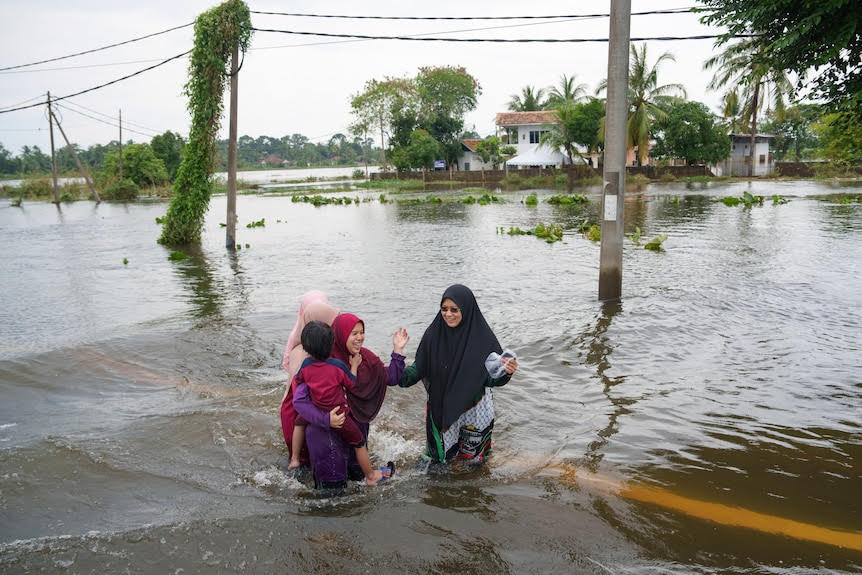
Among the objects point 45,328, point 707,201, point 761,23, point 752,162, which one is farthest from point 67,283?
point 752,162

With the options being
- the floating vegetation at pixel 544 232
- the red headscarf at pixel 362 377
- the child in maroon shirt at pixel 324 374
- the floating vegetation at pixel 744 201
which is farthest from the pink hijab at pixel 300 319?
the floating vegetation at pixel 744 201

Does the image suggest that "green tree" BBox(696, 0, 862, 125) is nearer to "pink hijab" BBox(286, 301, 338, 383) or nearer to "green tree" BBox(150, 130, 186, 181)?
"pink hijab" BBox(286, 301, 338, 383)

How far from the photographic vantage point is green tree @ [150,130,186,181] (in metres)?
59.2

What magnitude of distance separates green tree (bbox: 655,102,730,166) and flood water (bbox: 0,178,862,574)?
3482 centimetres

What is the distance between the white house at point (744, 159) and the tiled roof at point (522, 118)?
1578cm

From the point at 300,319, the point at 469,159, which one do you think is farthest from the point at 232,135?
the point at 469,159

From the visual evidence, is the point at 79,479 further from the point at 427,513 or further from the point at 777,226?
the point at 777,226

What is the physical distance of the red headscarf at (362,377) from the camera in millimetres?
3996

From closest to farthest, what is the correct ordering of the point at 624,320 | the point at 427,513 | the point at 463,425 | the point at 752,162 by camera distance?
the point at 427,513
the point at 463,425
the point at 624,320
the point at 752,162

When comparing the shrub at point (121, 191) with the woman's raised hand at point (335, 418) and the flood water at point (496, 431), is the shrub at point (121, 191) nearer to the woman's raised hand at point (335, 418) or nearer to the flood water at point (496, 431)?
the flood water at point (496, 431)

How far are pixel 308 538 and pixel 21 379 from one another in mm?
5124

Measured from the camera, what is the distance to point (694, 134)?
45.0 m

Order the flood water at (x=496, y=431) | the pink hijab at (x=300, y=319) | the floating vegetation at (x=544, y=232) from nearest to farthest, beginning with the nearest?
the flood water at (x=496, y=431) < the pink hijab at (x=300, y=319) < the floating vegetation at (x=544, y=232)

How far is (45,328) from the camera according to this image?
368 inches
